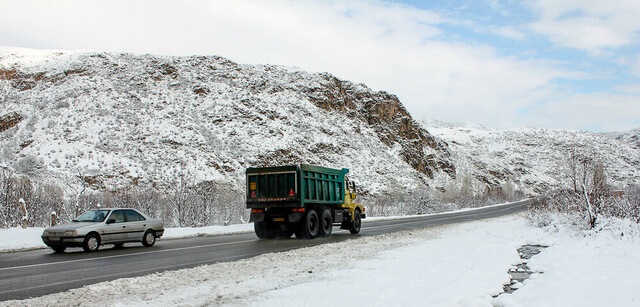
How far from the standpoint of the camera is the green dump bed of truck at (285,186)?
59.9ft

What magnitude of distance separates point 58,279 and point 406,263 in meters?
7.13

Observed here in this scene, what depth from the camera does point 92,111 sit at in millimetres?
62062

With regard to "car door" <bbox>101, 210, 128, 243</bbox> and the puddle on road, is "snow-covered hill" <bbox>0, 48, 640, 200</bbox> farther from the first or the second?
the puddle on road

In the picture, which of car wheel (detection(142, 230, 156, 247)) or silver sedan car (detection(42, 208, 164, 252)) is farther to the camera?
car wheel (detection(142, 230, 156, 247))

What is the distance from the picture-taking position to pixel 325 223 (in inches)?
791

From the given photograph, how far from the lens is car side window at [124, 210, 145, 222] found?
16.6 metres

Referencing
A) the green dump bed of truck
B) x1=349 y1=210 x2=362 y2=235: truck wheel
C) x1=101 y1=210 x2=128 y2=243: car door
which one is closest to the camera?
x1=101 y1=210 x2=128 y2=243: car door

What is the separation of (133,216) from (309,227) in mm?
6399

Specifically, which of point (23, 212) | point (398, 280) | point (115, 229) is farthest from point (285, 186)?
point (23, 212)

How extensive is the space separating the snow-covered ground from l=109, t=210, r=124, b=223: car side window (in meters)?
6.45

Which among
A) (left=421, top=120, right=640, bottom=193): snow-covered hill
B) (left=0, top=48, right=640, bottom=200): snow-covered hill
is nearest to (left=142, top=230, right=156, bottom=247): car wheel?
(left=0, top=48, right=640, bottom=200): snow-covered hill

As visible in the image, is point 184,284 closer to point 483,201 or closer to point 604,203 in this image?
point 604,203

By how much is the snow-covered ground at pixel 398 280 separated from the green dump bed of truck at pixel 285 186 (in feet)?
15.5

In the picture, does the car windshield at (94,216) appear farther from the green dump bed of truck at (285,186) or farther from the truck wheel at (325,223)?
the truck wheel at (325,223)
